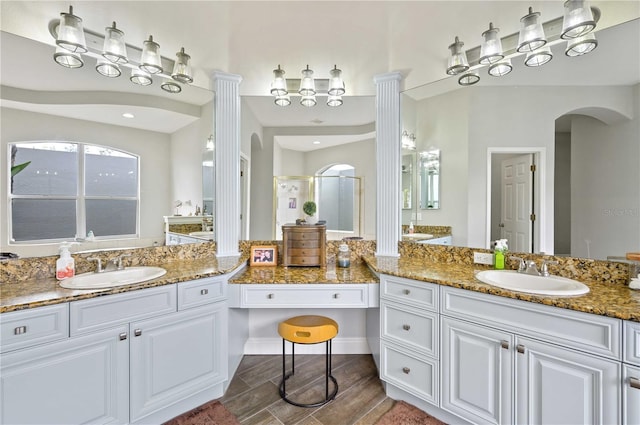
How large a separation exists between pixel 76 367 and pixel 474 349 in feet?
6.74

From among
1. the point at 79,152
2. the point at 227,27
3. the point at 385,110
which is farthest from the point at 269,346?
the point at 227,27

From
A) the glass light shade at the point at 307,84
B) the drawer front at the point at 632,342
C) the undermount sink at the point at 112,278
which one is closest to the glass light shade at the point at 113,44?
the glass light shade at the point at 307,84

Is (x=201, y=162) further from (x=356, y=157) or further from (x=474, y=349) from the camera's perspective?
(x=474, y=349)

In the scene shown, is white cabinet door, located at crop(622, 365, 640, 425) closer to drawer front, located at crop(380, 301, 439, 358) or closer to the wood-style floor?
drawer front, located at crop(380, 301, 439, 358)

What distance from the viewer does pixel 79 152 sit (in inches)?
71.0

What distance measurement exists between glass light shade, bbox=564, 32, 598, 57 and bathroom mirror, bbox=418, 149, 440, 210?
0.93m

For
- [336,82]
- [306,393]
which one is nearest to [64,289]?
[306,393]

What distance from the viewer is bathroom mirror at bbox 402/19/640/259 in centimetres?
155

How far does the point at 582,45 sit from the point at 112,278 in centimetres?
320

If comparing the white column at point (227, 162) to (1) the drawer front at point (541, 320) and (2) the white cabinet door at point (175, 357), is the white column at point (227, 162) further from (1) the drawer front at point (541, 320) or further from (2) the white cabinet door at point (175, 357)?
(1) the drawer front at point (541, 320)

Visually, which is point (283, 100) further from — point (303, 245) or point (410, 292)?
point (410, 292)

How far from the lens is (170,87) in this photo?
2146 mm

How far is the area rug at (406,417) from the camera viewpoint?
1681mm

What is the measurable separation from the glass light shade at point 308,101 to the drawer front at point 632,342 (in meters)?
2.31
